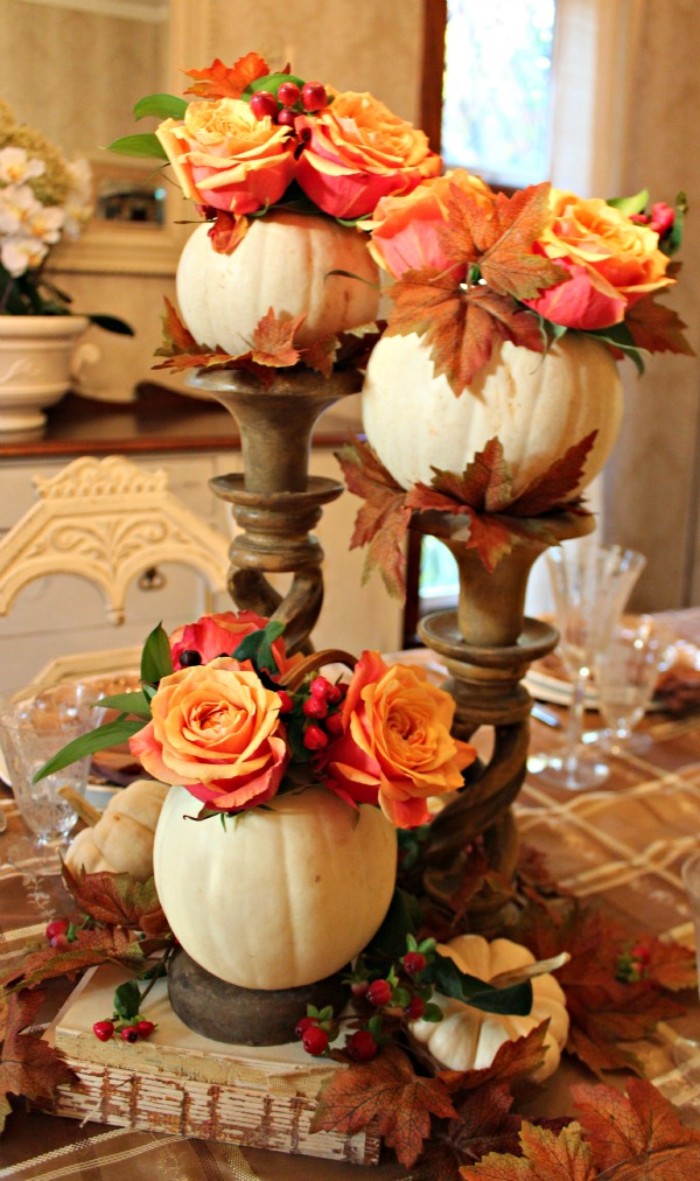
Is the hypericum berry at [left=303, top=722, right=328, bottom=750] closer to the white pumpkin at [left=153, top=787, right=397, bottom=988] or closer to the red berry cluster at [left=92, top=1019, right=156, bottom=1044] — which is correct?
the white pumpkin at [left=153, top=787, right=397, bottom=988]

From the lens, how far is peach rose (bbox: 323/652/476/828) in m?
0.51

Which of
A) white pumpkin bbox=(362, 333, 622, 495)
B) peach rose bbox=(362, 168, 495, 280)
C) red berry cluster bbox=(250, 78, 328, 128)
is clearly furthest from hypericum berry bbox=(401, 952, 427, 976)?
red berry cluster bbox=(250, 78, 328, 128)

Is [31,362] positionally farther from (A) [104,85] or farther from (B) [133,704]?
(B) [133,704]

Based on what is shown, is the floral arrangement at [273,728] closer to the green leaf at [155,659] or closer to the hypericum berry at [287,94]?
the green leaf at [155,659]

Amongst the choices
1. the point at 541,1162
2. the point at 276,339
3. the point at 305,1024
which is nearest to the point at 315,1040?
the point at 305,1024

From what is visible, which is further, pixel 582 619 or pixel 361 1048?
pixel 582 619

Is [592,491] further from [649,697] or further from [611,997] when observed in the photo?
[611,997]

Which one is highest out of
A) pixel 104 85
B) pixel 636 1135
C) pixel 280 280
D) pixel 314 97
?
pixel 104 85

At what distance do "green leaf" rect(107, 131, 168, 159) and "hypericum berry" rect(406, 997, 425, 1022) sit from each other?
0.51m

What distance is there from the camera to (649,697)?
1148 mm

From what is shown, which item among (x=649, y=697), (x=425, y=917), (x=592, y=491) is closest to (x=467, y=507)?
→ (x=425, y=917)

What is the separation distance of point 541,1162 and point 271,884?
0.58ft

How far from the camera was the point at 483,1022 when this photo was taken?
1.89ft

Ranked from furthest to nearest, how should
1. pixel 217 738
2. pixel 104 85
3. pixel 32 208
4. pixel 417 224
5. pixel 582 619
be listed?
pixel 104 85 → pixel 32 208 → pixel 582 619 → pixel 417 224 → pixel 217 738
